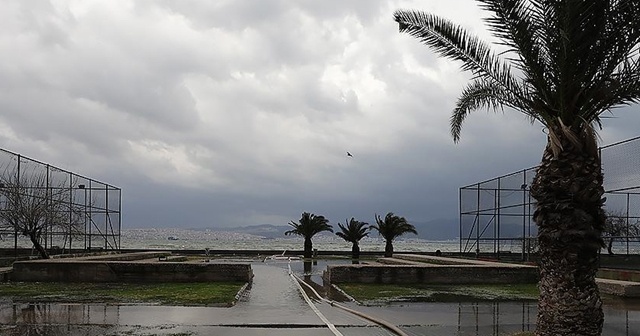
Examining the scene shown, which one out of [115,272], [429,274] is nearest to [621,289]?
[429,274]

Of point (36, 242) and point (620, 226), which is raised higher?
point (620, 226)

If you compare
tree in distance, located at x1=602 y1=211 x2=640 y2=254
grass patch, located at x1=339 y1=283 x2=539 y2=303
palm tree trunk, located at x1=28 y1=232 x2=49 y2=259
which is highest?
tree in distance, located at x1=602 y1=211 x2=640 y2=254

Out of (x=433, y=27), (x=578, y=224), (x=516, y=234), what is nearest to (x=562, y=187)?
(x=578, y=224)

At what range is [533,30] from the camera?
381 inches

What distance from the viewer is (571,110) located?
9430 millimetres

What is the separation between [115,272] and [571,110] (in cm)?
1523

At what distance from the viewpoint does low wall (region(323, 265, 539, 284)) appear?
20906mm

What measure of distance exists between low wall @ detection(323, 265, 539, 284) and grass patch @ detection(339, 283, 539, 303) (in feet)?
1.90

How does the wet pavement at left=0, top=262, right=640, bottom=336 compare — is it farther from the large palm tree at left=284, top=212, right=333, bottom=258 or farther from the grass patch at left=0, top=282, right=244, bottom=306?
the large palm tree at left=284, top=212, right=333, bottom=258

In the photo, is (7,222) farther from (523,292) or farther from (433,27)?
(433,27)

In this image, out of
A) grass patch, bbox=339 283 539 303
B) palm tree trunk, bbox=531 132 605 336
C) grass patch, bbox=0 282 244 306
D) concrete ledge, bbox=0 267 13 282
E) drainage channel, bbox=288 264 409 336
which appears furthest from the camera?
concrete ledge, bbox=0 267 13 282

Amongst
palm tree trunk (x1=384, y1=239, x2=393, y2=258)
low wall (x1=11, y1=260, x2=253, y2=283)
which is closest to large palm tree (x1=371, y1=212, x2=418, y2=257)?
palm tree trunk (x1=384, y1=239, x2=393, y2=258)

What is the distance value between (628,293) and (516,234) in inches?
579

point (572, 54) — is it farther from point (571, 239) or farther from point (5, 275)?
point (5, 275)
